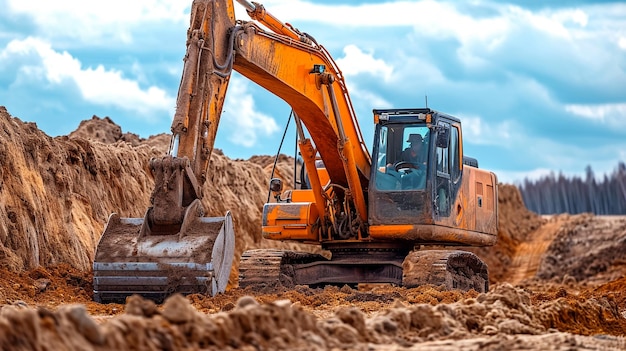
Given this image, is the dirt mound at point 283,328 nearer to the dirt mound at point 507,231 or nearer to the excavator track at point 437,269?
the excavator track at point 437,269

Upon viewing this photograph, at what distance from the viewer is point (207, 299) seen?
1103 centimetres

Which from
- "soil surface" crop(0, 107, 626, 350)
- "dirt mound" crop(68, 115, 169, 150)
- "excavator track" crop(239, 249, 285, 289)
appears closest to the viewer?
"soil surface" crop(0, 107, 626, 350)

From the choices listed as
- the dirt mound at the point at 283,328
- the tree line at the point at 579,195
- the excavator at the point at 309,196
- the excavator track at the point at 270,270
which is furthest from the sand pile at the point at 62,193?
the tree line at the point at 579,195

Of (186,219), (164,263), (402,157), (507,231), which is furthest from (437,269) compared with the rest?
(507,231)

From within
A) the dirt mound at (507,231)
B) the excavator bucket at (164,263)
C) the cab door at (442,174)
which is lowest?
the excavator bucket at (164,263)

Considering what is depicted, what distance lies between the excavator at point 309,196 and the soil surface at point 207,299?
49 cm

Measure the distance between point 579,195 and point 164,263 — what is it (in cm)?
4567

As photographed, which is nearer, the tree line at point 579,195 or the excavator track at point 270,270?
the excavator track at point 270,270

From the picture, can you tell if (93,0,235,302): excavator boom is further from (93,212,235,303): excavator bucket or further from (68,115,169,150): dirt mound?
(68,115,169,150): dirt mound

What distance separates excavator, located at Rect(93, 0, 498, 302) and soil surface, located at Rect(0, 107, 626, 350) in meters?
0.49

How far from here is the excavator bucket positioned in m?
11.3

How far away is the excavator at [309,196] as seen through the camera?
11523 millimetres

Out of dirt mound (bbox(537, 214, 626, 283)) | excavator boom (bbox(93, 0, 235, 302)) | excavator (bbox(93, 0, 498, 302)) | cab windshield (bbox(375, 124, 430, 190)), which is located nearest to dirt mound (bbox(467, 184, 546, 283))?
dirt mound (bbox(537, 214, 626, 283))

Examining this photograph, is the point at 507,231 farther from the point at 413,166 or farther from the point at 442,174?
the point at 413,166
